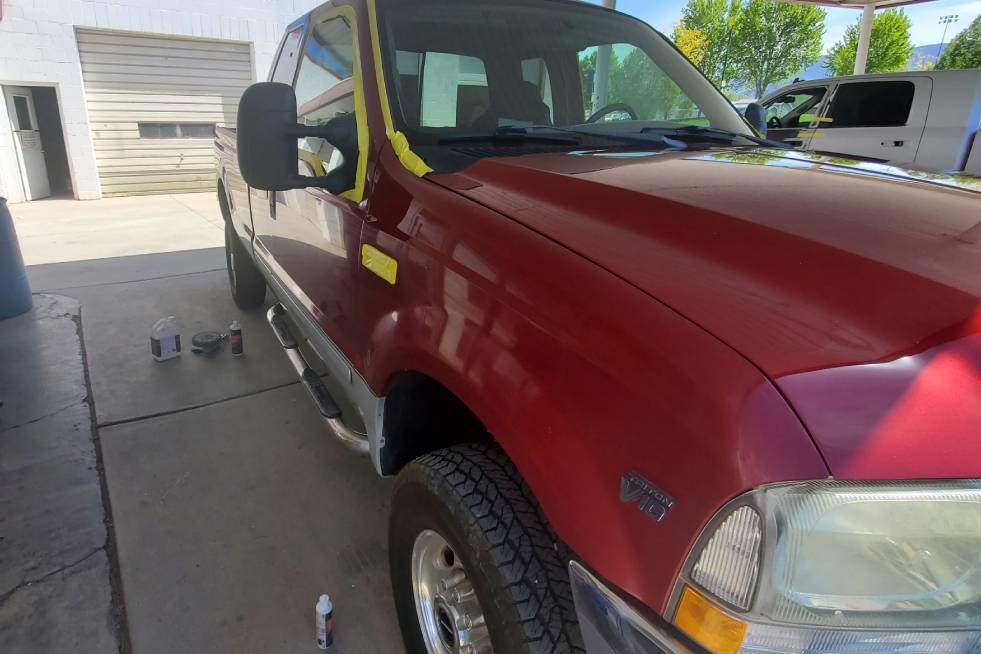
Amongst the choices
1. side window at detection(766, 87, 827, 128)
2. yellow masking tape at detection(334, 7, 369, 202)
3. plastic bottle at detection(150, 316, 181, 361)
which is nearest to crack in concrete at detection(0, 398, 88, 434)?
plastic bottle at detection(150, 316, 181, 361)

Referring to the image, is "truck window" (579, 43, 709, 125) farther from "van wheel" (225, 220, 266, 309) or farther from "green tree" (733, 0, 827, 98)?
"green tree" (733, 0, 827, 98)

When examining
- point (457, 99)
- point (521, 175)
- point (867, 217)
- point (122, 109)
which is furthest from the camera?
point (122, 109)

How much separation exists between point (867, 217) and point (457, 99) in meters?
1.37

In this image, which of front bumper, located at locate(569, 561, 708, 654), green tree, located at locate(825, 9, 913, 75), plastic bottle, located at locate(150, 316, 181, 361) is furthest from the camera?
green tree, located at locate(825, 9, 913, 75)

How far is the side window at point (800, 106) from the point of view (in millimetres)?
8688

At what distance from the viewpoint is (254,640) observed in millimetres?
1985

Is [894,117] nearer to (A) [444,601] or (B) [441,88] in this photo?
(B) [441,88]

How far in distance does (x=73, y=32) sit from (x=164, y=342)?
9.09 meters

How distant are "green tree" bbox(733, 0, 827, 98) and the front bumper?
42.6 metres

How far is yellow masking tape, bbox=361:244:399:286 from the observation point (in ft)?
5.52

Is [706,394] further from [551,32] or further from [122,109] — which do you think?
[122,109]

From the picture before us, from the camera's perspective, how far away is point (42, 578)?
2.21 m

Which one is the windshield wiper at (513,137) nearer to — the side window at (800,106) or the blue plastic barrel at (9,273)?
the blue plastic barrel at (9,273)

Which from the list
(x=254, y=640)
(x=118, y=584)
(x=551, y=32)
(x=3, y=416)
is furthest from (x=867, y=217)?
(x=3, y=416)
